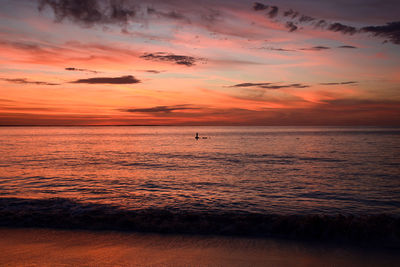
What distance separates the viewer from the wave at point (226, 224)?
9.05m

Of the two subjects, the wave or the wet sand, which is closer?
the wet sand

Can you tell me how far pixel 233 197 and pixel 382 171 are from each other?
18.6m

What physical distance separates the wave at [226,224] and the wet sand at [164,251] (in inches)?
28.6

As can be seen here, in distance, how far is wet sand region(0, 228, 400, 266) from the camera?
6.89 meters

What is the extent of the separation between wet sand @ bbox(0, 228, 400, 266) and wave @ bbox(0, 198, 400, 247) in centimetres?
73

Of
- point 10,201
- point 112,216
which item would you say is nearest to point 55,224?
point 112,216

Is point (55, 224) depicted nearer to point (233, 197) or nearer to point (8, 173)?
point (233, 197)

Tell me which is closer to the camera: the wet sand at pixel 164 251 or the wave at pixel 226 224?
the wet sand at pixel 164 251

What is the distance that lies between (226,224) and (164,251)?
3.36 metres

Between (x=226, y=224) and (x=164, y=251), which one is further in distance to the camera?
(x=226, y=224)

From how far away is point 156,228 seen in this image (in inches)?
380

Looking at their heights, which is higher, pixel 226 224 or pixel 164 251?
pixel 164 251

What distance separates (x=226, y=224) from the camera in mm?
10289

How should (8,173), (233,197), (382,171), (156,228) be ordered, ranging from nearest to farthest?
(156,228) < (233,197) < (8,173) < (382,171)
